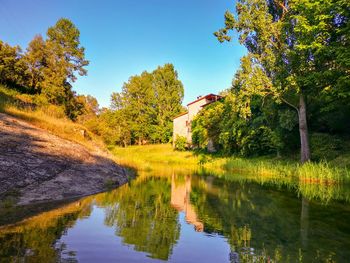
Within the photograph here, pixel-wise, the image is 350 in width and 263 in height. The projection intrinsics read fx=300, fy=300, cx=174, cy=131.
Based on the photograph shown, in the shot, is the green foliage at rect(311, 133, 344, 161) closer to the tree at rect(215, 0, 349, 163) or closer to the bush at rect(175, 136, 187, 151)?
the tree at rect(215, 0, 349, 163)

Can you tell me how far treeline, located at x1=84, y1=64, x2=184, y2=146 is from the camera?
76812 millimetres

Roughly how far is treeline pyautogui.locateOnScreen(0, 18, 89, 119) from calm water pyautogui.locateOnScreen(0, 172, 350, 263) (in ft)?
93.3

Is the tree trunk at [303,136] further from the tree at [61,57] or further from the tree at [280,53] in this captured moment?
the tree at [61,57]

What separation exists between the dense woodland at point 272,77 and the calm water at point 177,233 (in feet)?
43.6

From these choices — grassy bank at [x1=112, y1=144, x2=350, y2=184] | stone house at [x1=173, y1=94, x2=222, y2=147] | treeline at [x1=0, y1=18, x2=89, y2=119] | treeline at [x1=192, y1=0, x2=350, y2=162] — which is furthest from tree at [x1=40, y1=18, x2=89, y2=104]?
stone house at [x1=173, y1=94, x2=222, y2=147]

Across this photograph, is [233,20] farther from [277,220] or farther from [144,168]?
[277,220]

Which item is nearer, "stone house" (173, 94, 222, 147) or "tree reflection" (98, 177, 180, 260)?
"tree reflection" (98, 177, 180, 260)

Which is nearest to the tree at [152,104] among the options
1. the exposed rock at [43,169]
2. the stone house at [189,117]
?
the stone house at [189,117]

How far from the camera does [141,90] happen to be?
7844 cm

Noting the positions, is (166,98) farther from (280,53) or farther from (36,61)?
(280,53)

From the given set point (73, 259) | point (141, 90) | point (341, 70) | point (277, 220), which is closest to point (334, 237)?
point (277, 220)

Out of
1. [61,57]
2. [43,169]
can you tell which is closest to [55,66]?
[61,57]

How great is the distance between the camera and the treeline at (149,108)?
252 ft

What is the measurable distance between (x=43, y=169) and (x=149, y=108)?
6700cm
